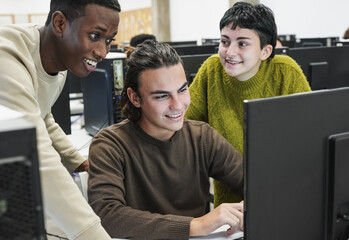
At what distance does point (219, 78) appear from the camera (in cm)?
159

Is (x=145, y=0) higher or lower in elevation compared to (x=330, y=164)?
higher

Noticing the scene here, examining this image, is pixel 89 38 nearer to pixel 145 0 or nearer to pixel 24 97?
pixel 24 97

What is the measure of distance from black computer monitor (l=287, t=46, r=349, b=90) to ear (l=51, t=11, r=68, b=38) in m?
1.40

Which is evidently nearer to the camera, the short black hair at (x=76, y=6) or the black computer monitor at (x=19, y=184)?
the black computer monitor at (x=19, y=184)

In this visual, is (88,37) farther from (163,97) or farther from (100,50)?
(163,97)

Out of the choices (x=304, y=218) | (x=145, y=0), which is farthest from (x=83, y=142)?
(x=145, y=0)

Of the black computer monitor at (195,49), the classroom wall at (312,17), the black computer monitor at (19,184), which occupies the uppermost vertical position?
the classroom wall at (312,17)

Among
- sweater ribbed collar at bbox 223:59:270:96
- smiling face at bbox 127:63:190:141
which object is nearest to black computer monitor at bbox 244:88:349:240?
smiling face at bbox 127:63:190:141

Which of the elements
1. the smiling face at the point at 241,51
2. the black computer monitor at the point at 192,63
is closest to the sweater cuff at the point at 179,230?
the smiling face at the point at 241,51

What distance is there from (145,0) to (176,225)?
33.4 ft

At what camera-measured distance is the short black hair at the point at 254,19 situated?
4.89 feet

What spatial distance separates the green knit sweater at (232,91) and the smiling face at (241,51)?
1.9 inches

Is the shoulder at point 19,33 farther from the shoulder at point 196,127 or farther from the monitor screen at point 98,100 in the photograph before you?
the monitor screen at point 98,100

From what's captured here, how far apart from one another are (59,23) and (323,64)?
156 cm
